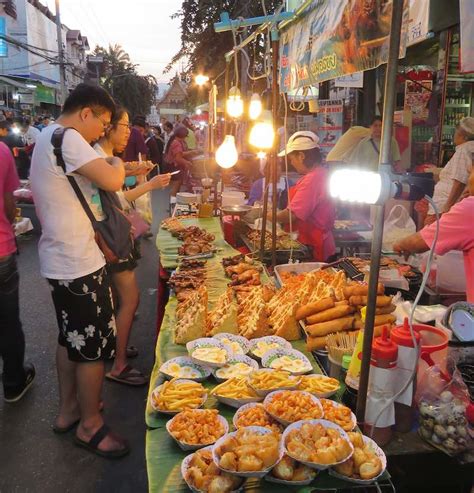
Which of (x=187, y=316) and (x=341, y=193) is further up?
(x=341, y=193)

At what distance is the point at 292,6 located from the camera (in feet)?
14.4

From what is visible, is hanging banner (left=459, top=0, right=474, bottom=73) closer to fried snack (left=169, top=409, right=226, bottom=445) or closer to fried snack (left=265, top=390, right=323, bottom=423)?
fried snack (left=265, top=390, right=323, bottom=423)

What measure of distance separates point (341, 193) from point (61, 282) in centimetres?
190

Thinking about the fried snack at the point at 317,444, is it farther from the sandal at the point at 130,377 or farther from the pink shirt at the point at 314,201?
the pink shirt at the point at 314,201

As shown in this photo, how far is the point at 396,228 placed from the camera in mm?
5184

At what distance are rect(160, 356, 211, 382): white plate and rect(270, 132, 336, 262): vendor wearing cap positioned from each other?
7.58 feet

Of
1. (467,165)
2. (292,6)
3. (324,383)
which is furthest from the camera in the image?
(467,165)

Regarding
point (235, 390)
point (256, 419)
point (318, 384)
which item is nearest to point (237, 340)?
point (235, 390)

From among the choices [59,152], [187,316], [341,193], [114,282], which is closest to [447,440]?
[341,193]

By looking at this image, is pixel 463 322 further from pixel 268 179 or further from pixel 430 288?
pixel 268 179

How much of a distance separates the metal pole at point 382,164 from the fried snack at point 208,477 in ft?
2.06

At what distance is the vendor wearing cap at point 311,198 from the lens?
14.6 feet

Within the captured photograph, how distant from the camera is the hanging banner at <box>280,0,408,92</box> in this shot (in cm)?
230

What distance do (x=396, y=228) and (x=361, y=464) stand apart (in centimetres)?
387
